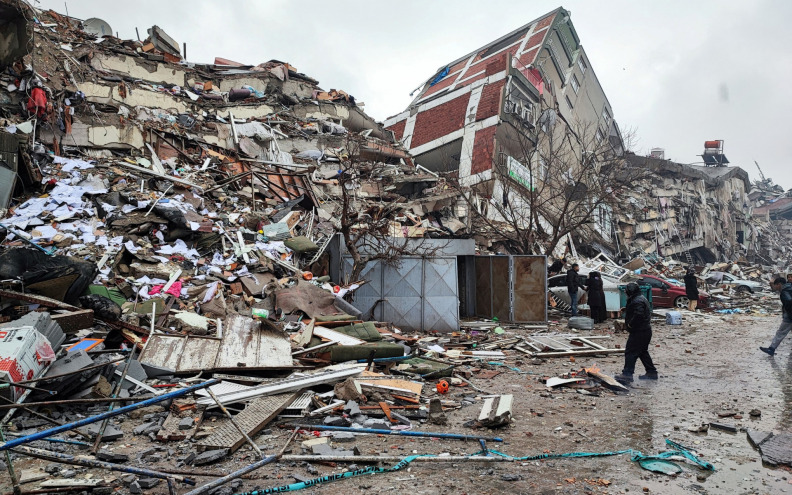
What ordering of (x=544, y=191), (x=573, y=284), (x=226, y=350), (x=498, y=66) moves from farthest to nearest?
(x=498, y=66)
(x=544, y=191)
(x=573, y=284)
(x=226, y=350)

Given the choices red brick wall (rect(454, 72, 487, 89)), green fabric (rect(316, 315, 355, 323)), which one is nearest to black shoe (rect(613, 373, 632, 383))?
green fabric (rect(316, 315, 355, 323))

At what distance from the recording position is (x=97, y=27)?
21422 millimetres

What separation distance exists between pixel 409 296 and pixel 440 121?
678 inches

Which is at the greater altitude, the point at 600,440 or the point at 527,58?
the point at 527,58

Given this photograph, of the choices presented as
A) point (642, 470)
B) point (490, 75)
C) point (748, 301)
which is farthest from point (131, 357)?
point (490, 75)

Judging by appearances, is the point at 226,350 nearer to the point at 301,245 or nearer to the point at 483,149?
the point at 301,245

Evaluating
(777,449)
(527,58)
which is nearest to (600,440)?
(777,449)

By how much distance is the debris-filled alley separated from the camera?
4.00 metres

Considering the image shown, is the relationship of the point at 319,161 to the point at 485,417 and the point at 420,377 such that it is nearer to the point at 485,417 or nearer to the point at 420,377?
the point at 420,377

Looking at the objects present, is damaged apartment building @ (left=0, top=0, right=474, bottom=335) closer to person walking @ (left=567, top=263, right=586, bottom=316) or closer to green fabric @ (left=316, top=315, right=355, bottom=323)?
green fabric @ (left=316, top=315, right=355, bottom=323)

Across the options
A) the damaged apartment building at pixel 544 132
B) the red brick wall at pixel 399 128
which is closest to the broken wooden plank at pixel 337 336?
the damaged apartment building at pixel 544 132

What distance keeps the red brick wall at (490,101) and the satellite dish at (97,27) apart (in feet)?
56.4

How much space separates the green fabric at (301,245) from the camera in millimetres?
11430

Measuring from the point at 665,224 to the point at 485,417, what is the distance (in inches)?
1202
